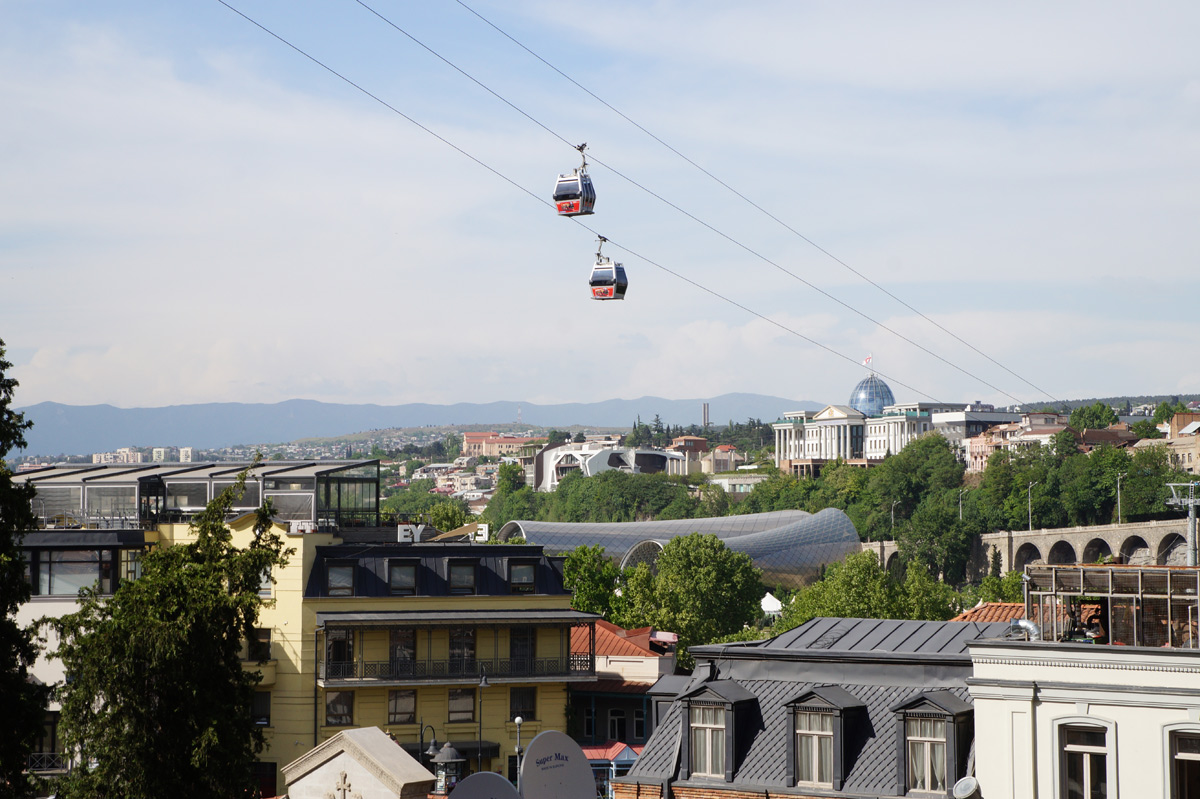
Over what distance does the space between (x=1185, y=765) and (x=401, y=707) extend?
31282 millimetres

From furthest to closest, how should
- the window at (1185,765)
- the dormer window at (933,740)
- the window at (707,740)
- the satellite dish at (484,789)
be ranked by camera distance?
the window at (707,740) → the dormer window at (933,740) → the window at (1185,765) → the satellite dish at (484,789)

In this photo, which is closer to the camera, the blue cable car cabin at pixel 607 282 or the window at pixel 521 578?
the blue cable car cabin at pixel 607 282

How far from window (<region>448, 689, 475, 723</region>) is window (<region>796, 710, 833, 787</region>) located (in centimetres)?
2540

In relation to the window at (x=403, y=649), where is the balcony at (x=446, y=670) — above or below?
below

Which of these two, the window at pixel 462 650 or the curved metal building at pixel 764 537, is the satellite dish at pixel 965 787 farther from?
the curved metal building at pixel 764 537

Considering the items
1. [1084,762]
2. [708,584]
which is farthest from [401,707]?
[708,584]

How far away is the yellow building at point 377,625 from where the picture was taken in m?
44.6

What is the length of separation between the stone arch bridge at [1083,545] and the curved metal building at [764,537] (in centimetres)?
761

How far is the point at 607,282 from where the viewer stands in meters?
42.5

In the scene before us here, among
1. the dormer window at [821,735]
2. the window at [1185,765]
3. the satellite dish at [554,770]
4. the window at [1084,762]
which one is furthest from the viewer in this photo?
the dormer window at [821,735]

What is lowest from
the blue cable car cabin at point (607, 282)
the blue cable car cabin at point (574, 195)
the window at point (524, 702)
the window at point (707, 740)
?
the window at point (524, 702)

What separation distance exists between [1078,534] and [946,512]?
18959 millimetres

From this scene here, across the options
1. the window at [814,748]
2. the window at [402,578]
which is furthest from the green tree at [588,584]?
the window at [814,748]

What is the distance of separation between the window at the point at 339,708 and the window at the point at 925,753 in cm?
2725
